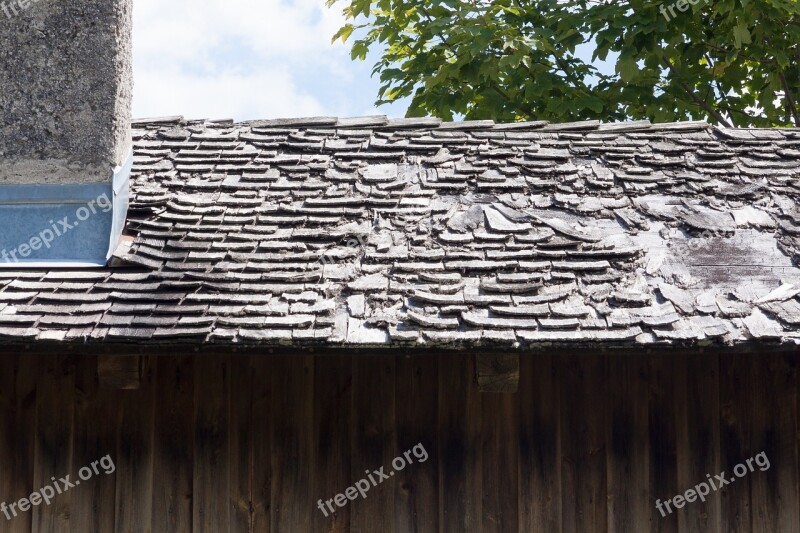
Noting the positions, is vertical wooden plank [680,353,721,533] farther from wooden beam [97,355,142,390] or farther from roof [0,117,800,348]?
wooden beam [97,355,142,390]

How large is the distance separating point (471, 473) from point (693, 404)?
3.86 feet

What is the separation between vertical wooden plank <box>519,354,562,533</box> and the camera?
434 centimetres

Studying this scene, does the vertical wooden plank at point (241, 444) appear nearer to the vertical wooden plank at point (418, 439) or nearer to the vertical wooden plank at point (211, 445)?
the vertical wooden plank at point (211, 445)

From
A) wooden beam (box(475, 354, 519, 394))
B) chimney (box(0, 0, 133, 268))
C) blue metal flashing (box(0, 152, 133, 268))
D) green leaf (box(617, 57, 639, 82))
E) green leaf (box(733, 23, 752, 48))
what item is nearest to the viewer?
wooden beam (box(475, 354, 519, 394))

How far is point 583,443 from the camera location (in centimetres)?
439

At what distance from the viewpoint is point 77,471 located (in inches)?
171

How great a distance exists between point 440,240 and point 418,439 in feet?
3.30

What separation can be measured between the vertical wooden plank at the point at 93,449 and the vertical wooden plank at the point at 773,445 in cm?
316

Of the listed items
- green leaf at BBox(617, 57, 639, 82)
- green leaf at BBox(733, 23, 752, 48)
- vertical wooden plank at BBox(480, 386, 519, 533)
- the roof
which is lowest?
vertical wooden plank at BBox(480, 386, 519, 533)

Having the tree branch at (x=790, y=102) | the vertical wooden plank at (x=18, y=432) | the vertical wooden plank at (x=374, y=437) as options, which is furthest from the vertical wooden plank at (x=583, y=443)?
the tree branch at (x=790, y=102)

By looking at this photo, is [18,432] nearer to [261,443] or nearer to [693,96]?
[261,443]

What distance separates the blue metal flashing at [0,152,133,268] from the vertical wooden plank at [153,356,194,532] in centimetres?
66

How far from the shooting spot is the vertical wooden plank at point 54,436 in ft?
14.2

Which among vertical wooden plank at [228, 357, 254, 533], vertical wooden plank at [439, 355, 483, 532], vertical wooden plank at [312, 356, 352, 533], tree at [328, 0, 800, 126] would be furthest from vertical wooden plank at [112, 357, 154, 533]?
tree at [328, 0, 800, 126]
